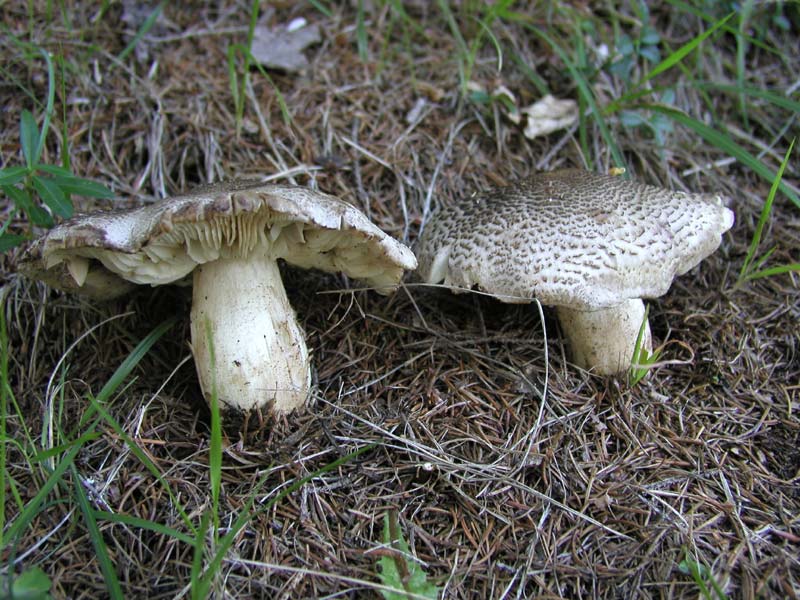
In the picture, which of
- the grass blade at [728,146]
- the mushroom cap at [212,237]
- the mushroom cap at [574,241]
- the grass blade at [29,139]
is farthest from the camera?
the grass blade at [728,146]

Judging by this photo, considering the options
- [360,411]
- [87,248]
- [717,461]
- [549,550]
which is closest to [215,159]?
[87,248]

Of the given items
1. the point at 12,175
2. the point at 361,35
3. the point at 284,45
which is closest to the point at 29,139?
the point at 12,175

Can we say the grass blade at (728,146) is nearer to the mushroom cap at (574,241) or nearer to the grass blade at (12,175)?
the mushroom cap at (574,241)

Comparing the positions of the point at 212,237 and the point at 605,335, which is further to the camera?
the point at 605,335

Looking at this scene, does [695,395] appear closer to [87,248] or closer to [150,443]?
[150,443]

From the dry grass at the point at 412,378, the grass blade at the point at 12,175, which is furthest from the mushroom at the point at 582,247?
the grass blade at the point at 12,175

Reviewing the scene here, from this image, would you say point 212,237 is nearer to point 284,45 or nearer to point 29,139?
point 29,139
